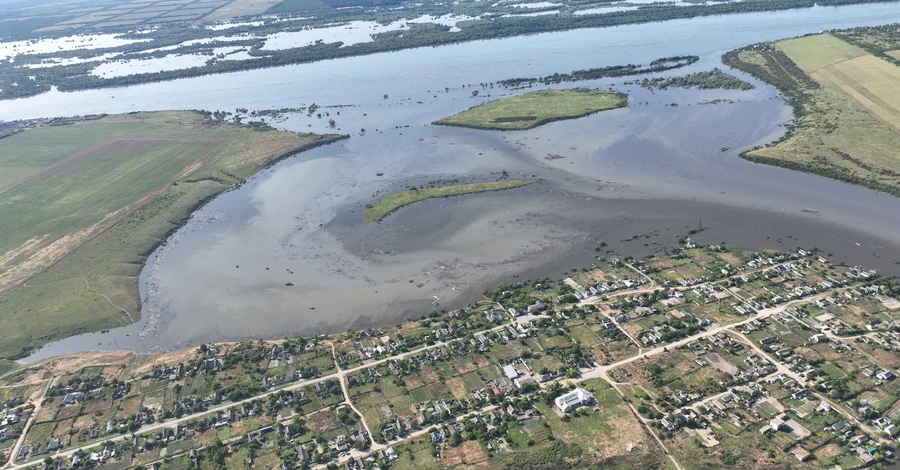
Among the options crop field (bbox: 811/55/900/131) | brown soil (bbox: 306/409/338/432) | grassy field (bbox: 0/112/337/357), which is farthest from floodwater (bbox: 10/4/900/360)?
crop field (bbox: 811/55/900/131)

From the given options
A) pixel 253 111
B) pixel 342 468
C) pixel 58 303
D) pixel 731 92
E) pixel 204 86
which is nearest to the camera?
pixel 342 468

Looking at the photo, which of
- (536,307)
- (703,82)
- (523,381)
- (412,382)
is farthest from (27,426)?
(703,82)

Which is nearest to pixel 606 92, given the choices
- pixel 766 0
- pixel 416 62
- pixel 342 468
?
pixel 416 62

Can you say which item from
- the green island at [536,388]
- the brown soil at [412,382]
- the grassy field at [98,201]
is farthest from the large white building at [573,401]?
the grassy field at [98,201]

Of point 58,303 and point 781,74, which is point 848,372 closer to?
point 58,303

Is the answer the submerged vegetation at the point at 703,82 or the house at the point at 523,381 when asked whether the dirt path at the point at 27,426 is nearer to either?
the house at the point at 523,381
